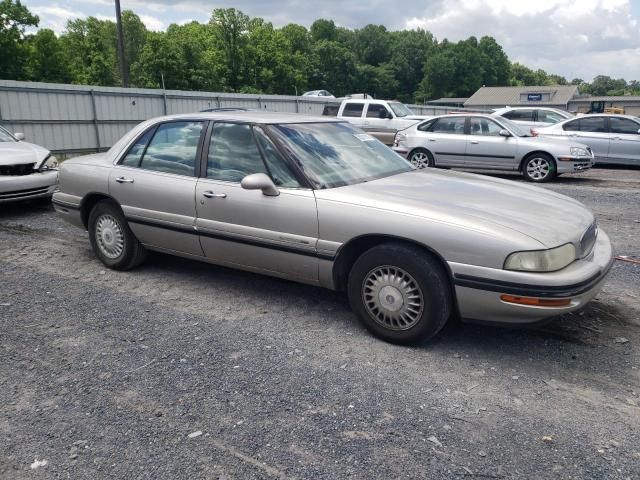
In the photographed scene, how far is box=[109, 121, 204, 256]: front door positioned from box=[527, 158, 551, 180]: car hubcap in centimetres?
893

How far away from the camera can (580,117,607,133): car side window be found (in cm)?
1361

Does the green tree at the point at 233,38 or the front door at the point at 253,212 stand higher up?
the green tree at the point at 233,38

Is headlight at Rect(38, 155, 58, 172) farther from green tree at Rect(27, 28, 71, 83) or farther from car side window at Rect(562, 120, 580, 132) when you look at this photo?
green tree at Rect(27, 28, 71, 83)

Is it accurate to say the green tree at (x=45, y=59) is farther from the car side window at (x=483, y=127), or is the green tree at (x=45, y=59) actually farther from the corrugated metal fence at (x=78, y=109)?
the car side window at (x=483, y=127)

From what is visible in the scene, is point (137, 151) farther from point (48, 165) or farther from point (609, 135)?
point (609, 135)

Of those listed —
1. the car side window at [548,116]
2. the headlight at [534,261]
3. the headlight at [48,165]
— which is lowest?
the headlight at [534,261]

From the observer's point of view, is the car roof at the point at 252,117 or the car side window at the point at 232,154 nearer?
the car side window at the point at 232,154

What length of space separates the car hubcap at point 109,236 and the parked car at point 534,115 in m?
13.9

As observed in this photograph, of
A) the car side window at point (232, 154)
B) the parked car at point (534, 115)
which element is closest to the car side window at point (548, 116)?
the parked car at point (534, 115)

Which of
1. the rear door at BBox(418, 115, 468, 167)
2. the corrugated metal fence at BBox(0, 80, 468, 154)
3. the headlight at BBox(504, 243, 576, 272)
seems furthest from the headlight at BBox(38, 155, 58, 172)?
the rear door at BBox(418, 115, 468, 167)

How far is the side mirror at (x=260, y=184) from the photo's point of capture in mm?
3830

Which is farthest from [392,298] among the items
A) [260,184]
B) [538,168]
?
[538,168]

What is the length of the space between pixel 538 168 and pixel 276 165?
29.6 ft

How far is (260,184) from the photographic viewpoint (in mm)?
3848
